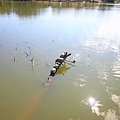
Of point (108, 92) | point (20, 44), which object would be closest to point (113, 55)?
point (108, 92)

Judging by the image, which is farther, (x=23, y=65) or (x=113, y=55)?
(x=113, y=55)

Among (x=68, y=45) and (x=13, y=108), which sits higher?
(x=68, y=45)

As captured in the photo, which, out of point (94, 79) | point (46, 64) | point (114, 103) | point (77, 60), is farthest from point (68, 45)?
point (114, 103)

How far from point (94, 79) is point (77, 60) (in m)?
2.09

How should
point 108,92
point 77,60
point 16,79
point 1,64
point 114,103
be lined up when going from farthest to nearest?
point 77,60 → point 1,64 → point 16,79 → point 108,92 → point 114,103

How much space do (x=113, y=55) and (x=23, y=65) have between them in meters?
5.46

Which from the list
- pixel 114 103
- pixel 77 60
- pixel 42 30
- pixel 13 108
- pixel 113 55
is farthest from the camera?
pixel 42 30

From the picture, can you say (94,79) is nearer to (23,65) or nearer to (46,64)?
(46,64)

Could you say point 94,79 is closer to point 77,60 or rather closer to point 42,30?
point 77,60

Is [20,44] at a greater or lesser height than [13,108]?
greater

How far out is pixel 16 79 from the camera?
24.5ft

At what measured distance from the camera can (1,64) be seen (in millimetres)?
8758

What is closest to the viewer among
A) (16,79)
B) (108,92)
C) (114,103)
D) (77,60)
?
(114,103)

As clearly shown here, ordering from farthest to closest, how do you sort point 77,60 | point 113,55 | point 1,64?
point 113,55, point 77,60, point 1,64
